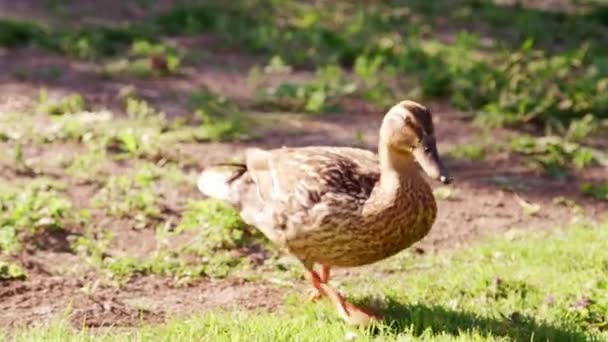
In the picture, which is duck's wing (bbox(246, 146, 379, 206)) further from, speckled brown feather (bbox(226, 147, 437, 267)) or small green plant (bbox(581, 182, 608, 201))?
small green plant (bbox(581, 182, 608, 201))

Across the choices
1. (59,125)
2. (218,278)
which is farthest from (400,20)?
(218,278)

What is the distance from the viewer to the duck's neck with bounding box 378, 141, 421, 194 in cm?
569

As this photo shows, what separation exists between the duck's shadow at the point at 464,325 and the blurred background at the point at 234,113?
1.05 m

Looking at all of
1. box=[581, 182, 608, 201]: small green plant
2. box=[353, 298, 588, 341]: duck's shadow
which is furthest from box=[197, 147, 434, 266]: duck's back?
box=[581, 182, 608, 201]: small green plant

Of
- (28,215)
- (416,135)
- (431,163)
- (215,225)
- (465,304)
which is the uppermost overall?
(416,135)

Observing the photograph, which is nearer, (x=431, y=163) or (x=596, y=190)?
(x=431, y=163)

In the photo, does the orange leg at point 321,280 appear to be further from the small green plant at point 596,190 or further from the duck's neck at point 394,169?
the small green plant at point 596,190

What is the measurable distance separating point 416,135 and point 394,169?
0.22 meters

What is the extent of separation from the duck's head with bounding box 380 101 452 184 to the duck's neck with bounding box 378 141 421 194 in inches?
1.7

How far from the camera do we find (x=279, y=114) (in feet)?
34.3

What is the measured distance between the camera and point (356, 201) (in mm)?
5703

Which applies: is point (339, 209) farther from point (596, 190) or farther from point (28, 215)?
Result: point (596, 190)

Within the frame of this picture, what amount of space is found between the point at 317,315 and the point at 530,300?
121 centimetres

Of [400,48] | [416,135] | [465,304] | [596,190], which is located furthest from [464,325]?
[400,48]
